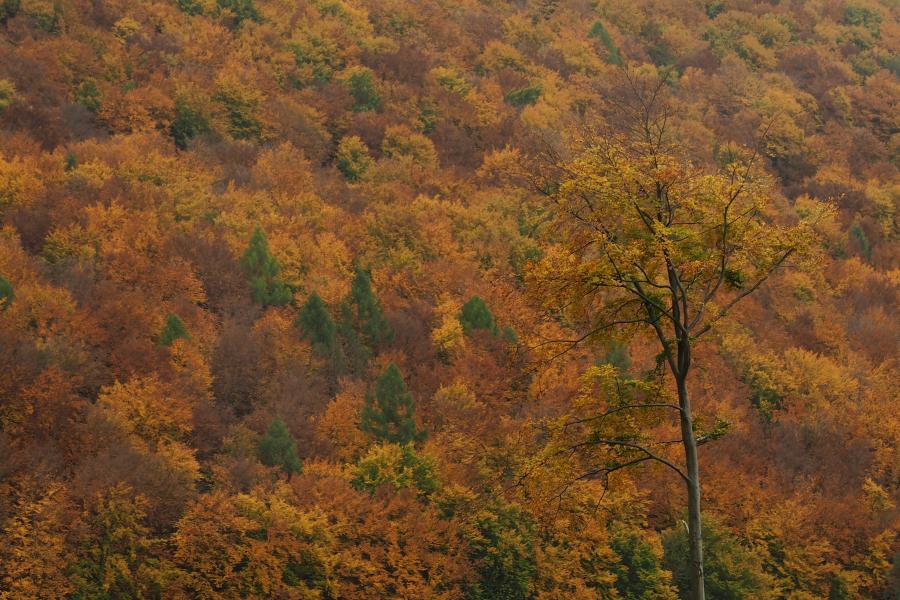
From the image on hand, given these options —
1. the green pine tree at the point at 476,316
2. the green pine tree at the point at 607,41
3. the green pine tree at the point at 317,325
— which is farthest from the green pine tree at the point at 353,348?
the green pine tree at the point at 607,41

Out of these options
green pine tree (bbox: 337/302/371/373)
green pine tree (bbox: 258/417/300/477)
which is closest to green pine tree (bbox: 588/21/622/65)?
green pine tree (bbox: 337/302/371/373)

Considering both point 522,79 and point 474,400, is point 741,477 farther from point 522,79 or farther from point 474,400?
point 522,79

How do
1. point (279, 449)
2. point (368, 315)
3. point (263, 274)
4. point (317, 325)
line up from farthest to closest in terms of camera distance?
point (263, 274) < point (368, 315) < point (317, 325) < point (279, 449)

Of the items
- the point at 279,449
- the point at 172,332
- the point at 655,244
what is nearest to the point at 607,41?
the point at 172,332

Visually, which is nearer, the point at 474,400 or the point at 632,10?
the point at 474,400

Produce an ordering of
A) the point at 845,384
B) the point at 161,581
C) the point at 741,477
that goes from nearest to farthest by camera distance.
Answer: the point at 161,581 → the point at 741,477 → the point at 845,384

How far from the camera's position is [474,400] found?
2207 inches

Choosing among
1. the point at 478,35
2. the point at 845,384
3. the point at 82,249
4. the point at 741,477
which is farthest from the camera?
the point at 478,35

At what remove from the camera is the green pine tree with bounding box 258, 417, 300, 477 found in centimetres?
4800

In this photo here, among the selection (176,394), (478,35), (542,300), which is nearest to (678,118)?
(478,35)

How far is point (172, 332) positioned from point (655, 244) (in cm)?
4283

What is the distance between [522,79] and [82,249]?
2309 inches

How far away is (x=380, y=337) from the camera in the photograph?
204 feet

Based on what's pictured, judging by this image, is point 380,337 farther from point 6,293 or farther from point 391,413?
point 6,293
